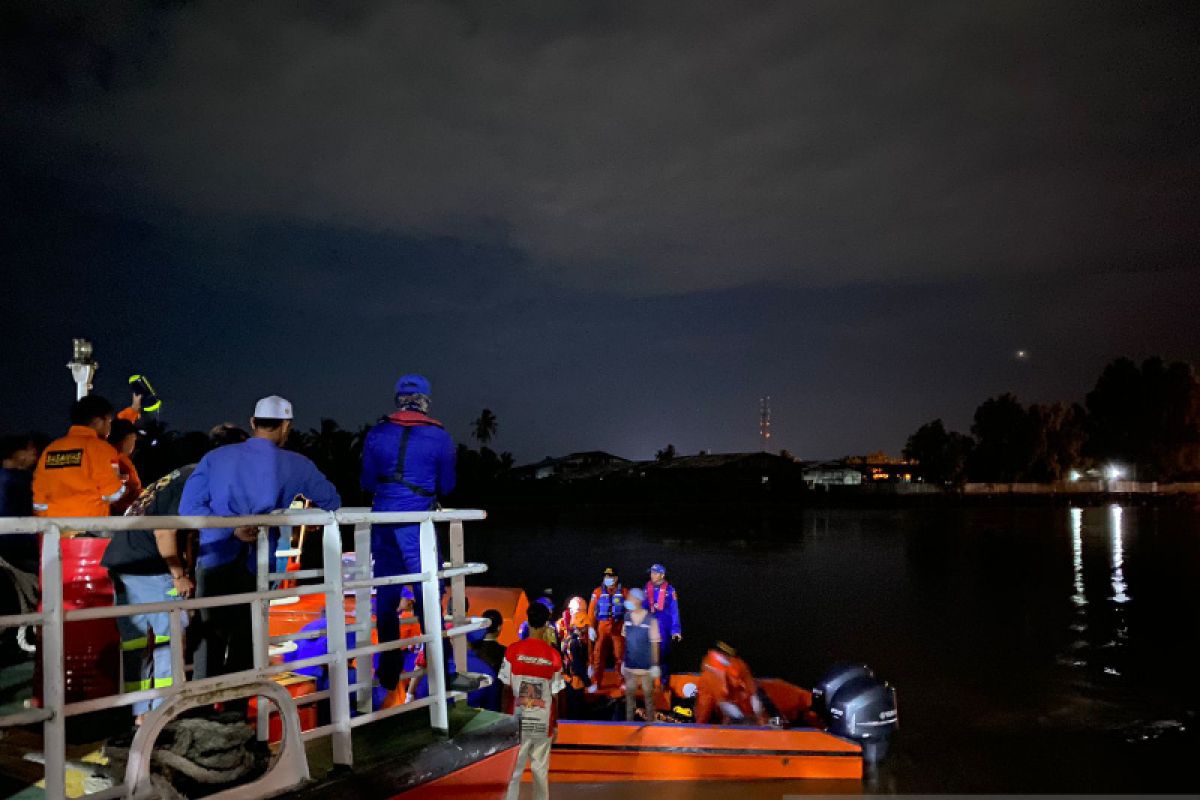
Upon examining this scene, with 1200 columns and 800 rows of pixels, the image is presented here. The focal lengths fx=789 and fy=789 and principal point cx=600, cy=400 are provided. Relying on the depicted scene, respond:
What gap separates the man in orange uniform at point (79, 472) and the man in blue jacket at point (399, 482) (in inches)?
52.1

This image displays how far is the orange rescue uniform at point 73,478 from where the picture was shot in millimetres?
4102

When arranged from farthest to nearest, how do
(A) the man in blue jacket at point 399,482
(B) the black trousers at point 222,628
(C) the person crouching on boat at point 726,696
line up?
(C) the person crouching on boat at point 726,696 < (A) the man in blue jacket at point 399,482 < (B) the black trousers at point 222,628

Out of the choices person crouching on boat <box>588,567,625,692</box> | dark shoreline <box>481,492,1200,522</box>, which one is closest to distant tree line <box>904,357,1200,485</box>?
dark shoreline <box>481,492,1200,522</box>

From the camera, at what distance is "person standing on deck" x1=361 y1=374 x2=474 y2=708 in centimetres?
438

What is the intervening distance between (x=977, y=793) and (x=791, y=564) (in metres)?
28.1

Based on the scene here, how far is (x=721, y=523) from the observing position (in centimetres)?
6106

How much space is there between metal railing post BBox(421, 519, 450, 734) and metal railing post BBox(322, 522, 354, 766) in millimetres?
493

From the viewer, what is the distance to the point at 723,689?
8625 millimetres

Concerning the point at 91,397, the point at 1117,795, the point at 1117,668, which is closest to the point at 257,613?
the point at 91,397

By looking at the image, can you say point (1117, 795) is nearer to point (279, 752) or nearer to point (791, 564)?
point (279, 752)

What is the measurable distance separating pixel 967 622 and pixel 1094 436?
94.4 metres

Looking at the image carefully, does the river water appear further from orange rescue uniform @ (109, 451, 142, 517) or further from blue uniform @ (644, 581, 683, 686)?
orange rescue uniform @ (109, 451, 142, 517)

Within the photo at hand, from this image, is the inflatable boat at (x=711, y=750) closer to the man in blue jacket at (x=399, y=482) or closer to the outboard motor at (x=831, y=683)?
the outboard motor at (x=831, y=683)

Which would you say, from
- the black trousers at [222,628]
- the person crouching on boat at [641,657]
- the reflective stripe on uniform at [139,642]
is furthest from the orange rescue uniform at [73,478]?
the person crouching on boat at [641,657]
